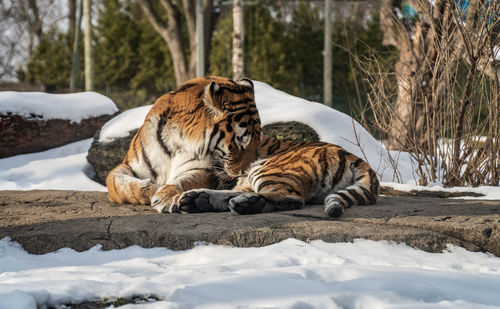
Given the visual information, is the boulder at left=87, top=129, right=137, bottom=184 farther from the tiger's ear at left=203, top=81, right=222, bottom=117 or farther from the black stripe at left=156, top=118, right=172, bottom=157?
the tiger's ear at left=203, top=81, right=222, bottom=117

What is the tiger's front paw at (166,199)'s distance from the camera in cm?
400

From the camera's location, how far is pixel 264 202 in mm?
3742

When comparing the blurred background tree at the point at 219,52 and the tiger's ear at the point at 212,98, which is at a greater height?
the blurred background tree at the point at 219,52

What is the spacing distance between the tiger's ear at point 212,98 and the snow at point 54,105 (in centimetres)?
591

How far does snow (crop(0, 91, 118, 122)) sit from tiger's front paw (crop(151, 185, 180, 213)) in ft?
19.3

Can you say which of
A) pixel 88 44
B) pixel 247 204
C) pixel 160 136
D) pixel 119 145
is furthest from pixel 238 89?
pixel 88 44

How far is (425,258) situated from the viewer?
3.01 metres

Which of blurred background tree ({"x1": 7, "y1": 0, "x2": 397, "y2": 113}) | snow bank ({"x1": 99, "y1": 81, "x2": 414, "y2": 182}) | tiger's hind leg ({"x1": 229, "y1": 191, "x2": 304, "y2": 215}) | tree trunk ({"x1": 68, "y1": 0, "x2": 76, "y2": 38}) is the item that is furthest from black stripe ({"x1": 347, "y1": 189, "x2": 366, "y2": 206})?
tree trunk ({"x1": 68, "y1": 0, "x2": 76, "y2": 38})

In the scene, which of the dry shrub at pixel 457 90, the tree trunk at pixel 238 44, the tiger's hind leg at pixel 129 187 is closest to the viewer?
the tiger's hind leg at pixel 129 187

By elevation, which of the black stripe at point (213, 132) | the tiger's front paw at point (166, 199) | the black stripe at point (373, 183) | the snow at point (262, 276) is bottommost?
the snow at point (262, 276)

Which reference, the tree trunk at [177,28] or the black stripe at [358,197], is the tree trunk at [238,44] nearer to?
the tree trunk at [177,28]

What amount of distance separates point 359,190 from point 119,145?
174 inches

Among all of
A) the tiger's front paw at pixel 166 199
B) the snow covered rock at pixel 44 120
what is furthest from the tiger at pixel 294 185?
the snow covered rock at pixel 44 120

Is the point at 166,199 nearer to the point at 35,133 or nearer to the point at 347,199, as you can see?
the point at 347,199
